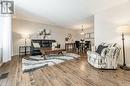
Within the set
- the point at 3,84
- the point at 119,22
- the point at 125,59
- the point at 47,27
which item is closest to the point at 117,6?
the point at 119,22

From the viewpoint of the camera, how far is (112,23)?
14.4 ft

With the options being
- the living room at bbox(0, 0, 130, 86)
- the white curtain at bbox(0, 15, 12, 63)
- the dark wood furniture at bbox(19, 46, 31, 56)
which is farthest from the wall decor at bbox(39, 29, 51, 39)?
the white curtain at bbox(0, 15, 12, 63)

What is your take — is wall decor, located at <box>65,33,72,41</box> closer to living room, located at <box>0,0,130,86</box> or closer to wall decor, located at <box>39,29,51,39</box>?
wall decor, located at <box>39,29,51,39</box>

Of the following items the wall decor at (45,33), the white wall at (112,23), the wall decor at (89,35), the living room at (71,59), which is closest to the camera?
the living room at (71,59)

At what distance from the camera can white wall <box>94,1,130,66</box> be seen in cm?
388

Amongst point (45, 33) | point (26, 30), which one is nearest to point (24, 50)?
point (26, 30)

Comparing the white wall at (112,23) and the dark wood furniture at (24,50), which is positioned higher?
the white wall at (112,23)

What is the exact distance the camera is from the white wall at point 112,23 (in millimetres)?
3875

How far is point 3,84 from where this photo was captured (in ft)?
7.64

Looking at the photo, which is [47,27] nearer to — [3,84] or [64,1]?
[64,1]

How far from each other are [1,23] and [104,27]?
15.5ft

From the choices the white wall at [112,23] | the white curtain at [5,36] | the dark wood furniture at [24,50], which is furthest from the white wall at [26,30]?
the white wall at [112,23]

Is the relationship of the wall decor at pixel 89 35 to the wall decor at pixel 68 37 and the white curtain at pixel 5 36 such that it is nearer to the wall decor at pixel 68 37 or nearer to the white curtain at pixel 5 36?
the wall decor at pixel 68 37

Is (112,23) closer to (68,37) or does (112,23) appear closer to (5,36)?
(5,36)
